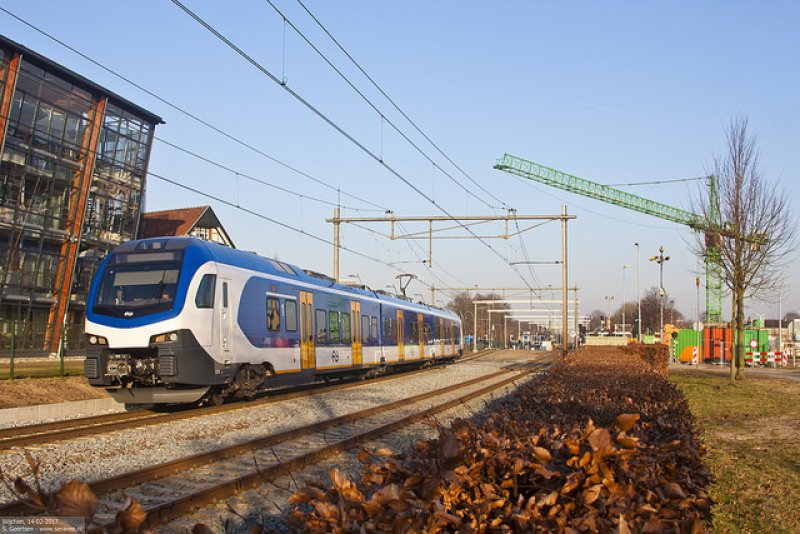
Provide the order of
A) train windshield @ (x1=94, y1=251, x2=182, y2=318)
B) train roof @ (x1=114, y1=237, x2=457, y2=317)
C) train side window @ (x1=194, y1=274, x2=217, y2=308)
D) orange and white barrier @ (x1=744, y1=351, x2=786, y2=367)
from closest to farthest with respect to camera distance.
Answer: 1. train windshield @ (x1=94, y1=251, x2=182, y2=318)
2. train side window @ (x1=194, y1=274, x2=217, y2=308)
3. train roof @ (x1=114, y1=237, x2=457, y2=317)
4. orange and white barrier @ (x1=744, y1=351, x2=786, y2=367)

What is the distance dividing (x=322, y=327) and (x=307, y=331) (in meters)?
1.25

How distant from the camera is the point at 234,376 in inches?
607

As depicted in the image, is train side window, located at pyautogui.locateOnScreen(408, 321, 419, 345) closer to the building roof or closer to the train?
the train

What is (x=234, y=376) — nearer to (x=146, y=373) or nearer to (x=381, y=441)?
(x=146, y=373)

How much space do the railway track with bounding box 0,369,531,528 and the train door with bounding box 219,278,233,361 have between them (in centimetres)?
310

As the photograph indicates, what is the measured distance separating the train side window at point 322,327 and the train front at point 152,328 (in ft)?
19.8

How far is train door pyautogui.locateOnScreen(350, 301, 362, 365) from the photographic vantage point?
2356 cm

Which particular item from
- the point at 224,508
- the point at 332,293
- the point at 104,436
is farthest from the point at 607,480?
the point at 332,293

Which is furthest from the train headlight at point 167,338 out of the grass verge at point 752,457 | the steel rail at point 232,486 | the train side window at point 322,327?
the grass verge at point 752,457

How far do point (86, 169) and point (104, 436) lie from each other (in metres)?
28.8

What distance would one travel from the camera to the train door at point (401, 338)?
29.6 m

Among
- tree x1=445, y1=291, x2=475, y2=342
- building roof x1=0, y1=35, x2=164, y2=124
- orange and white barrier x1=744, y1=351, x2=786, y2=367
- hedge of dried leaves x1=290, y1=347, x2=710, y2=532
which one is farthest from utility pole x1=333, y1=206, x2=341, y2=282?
tree x1=445, y1=291, x2=475, y2=342

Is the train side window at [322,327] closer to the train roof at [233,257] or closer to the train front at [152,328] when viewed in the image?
the train roof at [233,257]

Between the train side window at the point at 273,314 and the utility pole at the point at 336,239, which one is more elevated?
the utility pole at the point at 336,239
